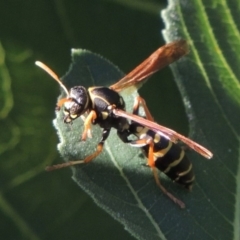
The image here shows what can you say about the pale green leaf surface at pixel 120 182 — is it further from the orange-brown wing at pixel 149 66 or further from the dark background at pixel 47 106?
the dark background at pixel 47 106

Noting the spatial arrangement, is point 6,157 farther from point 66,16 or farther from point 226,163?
point 226,163

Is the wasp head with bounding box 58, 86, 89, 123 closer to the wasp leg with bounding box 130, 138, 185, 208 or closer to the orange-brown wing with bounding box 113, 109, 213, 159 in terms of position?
the orange-brown wing with bounding box 113, 109, 213, 159

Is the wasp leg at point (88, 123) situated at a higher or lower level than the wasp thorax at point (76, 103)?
lower

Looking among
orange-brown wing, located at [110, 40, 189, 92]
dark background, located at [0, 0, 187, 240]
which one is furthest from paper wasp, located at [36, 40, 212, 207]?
dark background, located at [0, 0, 187, 240]

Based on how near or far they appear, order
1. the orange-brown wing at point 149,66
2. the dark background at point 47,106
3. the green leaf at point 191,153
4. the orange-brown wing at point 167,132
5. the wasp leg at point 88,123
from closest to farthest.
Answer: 1. the orange-brown wing at point 167,132
2. the green leaf at point 191,153
3. the wasp leg at point 88,123
4. the orange-brown wing at point 149,66
5. the dark background at point 47,106

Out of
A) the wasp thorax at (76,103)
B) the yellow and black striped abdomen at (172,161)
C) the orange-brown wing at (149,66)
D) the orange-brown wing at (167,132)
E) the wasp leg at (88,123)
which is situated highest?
the wasp thorax at (76,103)

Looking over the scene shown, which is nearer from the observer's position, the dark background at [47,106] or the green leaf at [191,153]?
the green leaf at [191,153]

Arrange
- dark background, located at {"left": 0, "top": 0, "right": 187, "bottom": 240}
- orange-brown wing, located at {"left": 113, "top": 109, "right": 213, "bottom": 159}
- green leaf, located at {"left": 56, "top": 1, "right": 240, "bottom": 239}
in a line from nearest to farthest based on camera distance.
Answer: orange-brown wing, located at {"left": 113, "top": 109, "right": 213, "bottom": 159}, green leaf, located at {"left": 56, "top": 1, "right": 240, "bottom": 239}, dark background, located at {"left": 0, "top": 0, "right": 187, "bottom": 240}

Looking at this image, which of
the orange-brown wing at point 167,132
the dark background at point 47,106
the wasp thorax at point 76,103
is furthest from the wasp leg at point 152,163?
the dark background at point 47,106
